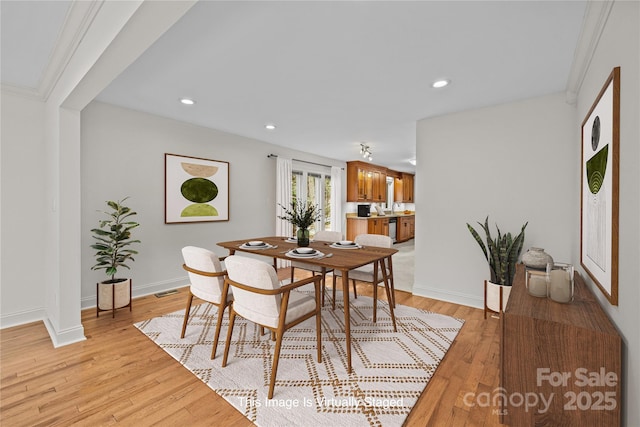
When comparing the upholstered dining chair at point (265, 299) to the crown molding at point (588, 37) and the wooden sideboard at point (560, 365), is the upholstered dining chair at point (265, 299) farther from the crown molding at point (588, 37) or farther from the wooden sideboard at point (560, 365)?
the crown molding at point (588, 37)

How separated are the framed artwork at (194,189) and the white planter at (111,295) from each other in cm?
105

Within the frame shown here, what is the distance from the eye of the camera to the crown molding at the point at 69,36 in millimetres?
1595

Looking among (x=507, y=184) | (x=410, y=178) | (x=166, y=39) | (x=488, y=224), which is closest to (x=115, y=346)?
(x=166, y=39)

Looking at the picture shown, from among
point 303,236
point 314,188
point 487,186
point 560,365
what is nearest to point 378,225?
point 314,188

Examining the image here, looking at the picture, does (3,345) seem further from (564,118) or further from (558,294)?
(564,118)

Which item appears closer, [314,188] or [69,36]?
[69,36]

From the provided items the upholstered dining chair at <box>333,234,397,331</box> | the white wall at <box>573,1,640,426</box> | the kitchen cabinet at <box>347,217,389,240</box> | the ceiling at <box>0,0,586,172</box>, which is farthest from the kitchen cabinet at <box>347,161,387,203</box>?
the white wall at <box>573,1,640,426</box>

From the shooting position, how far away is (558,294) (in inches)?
59.7

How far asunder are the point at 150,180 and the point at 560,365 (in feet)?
13.9

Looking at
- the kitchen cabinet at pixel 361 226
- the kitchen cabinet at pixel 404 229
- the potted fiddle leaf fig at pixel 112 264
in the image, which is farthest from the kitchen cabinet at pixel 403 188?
the potted fiddle leaf fig at pixel 112 264

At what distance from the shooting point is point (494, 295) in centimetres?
282

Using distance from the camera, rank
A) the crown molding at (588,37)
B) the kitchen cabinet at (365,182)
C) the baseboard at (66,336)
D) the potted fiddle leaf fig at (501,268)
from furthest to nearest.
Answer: the kitchen cabinet at (365,182)
the potted fiddle leaf fig at (501,268)
the baseboard at (66,336)
the crown molding at (588,37)

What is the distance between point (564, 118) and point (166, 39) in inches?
143

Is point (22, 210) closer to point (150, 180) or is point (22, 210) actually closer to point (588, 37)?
point (150, 180)
